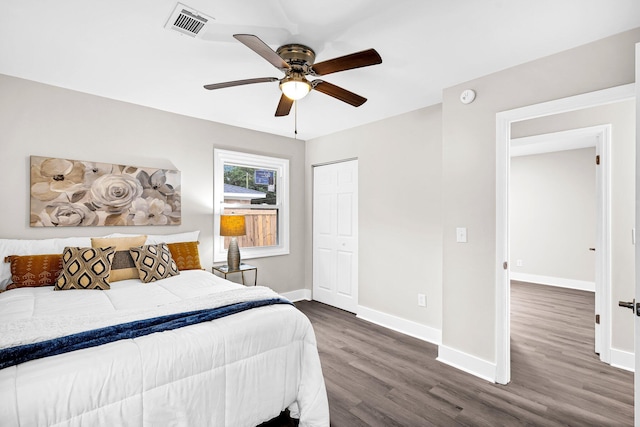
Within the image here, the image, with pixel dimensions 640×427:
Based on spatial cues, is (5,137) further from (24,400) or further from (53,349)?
(24,400)

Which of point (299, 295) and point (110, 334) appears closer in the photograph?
point (110, 334)

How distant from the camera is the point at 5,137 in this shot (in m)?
2.62

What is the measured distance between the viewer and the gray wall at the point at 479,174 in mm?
2203

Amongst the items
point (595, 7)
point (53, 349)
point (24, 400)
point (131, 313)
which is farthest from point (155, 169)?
point (595, 7)

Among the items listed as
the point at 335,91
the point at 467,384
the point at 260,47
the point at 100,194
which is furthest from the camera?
the point at 100,194

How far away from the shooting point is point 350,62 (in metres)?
1.82

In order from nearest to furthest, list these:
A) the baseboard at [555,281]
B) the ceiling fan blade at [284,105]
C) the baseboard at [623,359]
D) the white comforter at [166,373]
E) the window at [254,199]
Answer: the white comforter at [166,373], the ceiling fan blade at [284,105], the baseboard at [623,359], the window at [254,199], the baseboard at [555,281]

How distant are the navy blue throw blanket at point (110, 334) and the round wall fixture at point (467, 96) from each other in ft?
7.87

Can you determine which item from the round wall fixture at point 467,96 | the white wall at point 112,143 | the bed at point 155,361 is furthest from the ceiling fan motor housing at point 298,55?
the white wall at point 112,143

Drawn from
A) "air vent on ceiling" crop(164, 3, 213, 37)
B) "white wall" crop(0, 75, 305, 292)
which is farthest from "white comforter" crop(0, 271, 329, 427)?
"air vent on ceiling" crop(164, 3, 213, 37)

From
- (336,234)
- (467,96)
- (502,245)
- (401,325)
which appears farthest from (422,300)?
(467,96)

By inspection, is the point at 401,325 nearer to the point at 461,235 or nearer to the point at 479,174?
the point at 461,235

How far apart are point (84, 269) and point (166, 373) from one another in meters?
1.55

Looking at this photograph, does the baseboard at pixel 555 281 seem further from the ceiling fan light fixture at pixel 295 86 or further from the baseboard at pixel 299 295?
the ceiling fan light fixture at pixel 295 86
